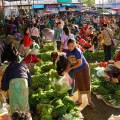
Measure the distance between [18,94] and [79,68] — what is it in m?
1.98

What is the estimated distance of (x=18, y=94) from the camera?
282 inches

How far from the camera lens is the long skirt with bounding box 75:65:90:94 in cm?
877

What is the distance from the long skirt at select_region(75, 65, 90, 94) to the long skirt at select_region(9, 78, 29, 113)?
1.90 m

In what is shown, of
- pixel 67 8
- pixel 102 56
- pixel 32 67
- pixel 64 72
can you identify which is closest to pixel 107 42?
pixel 102 56

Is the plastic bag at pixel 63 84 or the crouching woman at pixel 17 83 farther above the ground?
the crouching woman at pixel 17 83

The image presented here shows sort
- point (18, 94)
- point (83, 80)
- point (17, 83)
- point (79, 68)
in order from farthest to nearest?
point (83, 80) → point (79, 68) → point (18, 94) → point (17, 83)

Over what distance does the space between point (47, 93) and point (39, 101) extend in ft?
1.03

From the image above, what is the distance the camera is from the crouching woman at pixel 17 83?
703cm

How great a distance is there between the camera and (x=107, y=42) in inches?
563

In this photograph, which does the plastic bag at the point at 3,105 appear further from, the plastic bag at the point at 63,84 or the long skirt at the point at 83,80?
the long skirt at the point at 83,80

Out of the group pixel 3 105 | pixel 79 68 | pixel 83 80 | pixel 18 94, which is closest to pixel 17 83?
pixel 18 94

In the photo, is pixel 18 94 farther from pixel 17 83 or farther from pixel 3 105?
pixel 3 105

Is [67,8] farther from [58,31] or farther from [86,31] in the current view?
[58,31]

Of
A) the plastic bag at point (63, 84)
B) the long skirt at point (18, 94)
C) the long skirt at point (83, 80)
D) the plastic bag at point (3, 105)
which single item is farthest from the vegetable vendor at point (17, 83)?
the long skirt at point (83, 80)
